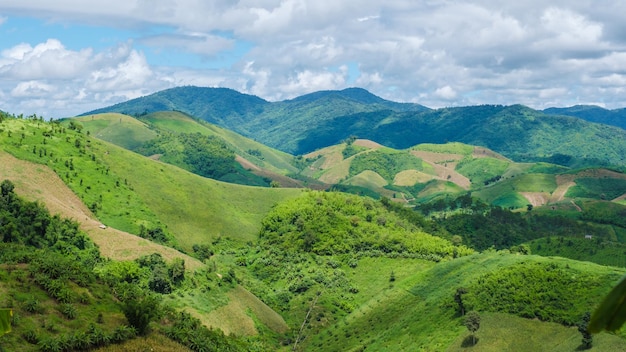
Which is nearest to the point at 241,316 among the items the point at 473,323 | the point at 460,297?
the point at 460,297

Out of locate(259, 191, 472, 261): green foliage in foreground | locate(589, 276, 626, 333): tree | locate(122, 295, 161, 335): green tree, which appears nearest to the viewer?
locate(589, 276, 626, 333): tree

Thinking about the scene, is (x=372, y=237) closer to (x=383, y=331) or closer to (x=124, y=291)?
(x=383, y=331)

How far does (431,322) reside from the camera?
11156 centimetres

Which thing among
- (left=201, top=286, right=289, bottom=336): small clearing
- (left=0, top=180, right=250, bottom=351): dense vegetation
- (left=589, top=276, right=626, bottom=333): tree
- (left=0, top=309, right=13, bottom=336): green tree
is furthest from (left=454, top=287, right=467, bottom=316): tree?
(left=589, top=276, right=626, bottom=333): tree

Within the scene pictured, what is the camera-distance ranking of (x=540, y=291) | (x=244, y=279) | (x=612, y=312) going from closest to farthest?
(x=612, y=312), (x=540, y=291), (x=244, y=279)

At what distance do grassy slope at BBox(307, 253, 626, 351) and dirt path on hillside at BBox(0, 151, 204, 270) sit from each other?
39.4 m

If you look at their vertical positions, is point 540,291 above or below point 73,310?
below

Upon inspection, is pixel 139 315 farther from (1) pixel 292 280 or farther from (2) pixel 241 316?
(1) pixel 292 280

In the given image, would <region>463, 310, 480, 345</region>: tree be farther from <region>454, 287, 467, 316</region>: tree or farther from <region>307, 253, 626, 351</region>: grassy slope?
<region>454, 287, 467, 316</region>: tree

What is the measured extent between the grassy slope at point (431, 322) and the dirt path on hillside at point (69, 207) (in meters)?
39.4

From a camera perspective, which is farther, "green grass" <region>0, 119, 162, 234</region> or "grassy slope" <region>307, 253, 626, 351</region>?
"green grass" <region>0, 119, 162, 234</region>

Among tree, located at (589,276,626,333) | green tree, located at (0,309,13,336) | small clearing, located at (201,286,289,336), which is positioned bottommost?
Answer: small clearing, located at (201,286,289,336)

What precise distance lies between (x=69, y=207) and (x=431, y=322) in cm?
9742

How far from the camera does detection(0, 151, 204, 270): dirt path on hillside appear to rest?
131 metres
